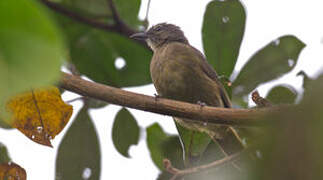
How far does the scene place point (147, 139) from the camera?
361 centimetres

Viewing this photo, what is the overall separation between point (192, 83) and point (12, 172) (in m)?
1.92

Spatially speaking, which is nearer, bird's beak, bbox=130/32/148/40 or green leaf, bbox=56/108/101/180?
green leaf, bbox=56/108/101/180

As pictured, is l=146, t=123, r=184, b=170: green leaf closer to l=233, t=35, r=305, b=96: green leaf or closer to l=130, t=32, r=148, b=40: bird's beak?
l=233, t=35, r=305, b=96: green leaf

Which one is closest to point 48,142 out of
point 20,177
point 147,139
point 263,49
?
point 20,177

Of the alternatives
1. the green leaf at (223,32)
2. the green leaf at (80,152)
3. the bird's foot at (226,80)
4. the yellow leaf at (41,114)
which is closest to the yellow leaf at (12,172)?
the yellow leaf at (41,114)

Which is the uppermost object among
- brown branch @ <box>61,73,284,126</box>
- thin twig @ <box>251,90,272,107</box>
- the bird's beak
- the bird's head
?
thin twig @ <box>251,90,272,107</box>

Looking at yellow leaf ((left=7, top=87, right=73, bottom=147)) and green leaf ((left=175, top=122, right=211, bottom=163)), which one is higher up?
yellow leaf ((left=7, top=87, right=73, bottom=147))

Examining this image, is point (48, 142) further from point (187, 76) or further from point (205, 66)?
point (205, 66)

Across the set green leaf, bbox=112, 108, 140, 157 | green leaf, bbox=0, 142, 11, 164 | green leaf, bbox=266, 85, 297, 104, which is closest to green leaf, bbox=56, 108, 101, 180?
green leaf, bbox=112, 108, 140, 157

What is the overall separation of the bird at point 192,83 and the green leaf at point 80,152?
68 cm

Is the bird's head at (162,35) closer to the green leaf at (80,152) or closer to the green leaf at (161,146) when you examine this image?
the green leaf at (161,146)

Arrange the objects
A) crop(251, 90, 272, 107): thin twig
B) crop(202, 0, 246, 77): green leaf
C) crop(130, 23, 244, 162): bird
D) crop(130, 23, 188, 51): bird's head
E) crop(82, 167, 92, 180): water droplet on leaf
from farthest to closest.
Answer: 1. crop(130, 23, 188, 51): bird's head
2. crop(130, 23, 244, 162): bird
3. crop(202, 0, 246, 77): green leaf
4. crop(82, 167, 92, 180): water droplet on leaf
5. crop(251, 90, 272, 107): thin twig

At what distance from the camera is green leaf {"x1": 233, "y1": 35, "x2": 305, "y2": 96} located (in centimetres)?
342

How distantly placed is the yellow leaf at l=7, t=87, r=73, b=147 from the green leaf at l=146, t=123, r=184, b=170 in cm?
120
